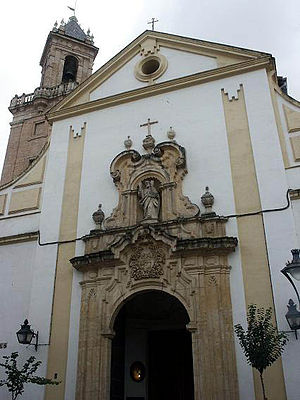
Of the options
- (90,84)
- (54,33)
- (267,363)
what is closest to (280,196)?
(267,363)

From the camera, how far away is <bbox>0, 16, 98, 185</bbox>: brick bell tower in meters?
25.2

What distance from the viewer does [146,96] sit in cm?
1533

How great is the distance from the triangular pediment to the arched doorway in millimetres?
7180

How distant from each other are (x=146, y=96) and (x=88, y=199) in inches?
160

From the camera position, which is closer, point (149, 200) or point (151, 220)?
point (151, 220)

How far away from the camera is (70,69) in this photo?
29359 mm

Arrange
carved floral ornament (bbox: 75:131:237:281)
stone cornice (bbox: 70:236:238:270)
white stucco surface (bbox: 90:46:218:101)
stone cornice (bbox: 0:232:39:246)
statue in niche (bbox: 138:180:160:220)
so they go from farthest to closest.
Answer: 1. white stucco surface (bbox: 90:46:218:101)
2. stone cornice (bbox: 0:232:39:246)
3. statue in niche (bbox: 138:180:160:220)
4. carved floral ornament (bbox: 75:131:237:281)
5. stone cornice (bbox: 70:236:238:270)

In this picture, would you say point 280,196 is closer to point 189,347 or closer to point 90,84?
point 189,347

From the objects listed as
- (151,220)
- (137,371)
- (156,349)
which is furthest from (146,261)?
(137,371)

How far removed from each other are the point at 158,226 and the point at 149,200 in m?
0.95

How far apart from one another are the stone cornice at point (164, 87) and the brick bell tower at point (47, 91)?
7.90 m

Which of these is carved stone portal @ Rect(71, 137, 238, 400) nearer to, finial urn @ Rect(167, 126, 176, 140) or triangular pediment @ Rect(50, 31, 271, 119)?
finial urn @ Rect(167, 126, 176, 140)

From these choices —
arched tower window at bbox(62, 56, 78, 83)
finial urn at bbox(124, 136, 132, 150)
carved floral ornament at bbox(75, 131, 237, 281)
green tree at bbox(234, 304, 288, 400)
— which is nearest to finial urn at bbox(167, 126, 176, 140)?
carved floral ornament at bbox(75, 131, 237, 281)

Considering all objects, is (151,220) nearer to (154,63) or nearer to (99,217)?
(99,217)
